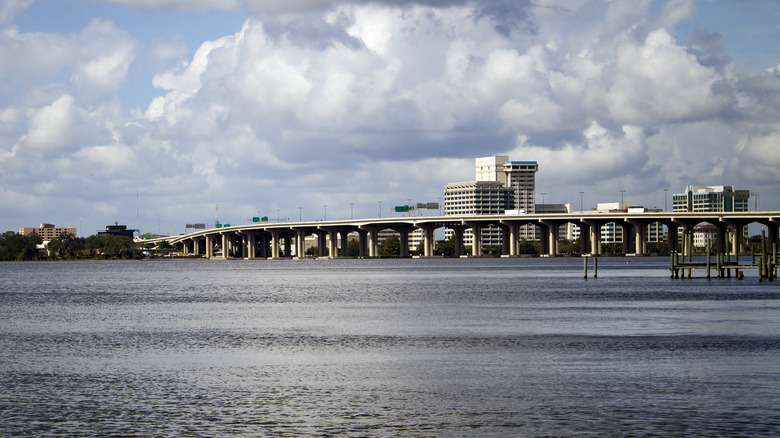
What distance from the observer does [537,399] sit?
96.9 ft

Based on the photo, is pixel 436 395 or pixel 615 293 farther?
pixel 615 293

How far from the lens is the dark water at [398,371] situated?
26.4m

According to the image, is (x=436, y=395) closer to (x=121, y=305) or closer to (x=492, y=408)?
(x=492, y=408)

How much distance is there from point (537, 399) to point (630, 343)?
15.8 m

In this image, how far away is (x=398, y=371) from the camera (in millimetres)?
35719

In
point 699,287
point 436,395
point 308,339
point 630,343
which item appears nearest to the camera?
point 436,395

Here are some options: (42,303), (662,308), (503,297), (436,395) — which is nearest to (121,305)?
(42,303)

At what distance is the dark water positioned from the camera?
26.4 meters

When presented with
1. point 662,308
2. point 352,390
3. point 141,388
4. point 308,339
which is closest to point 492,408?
point 352,390

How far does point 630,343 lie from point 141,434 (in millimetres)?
25488

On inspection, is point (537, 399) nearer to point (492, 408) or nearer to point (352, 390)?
point (492, 408)

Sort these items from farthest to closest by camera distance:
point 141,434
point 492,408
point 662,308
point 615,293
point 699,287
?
point 699,287
point 615,293
point 662,308
point 492,408
point 141,434

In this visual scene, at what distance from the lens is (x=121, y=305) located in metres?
77.9

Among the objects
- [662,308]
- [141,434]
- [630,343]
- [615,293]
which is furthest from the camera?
[615,293]
